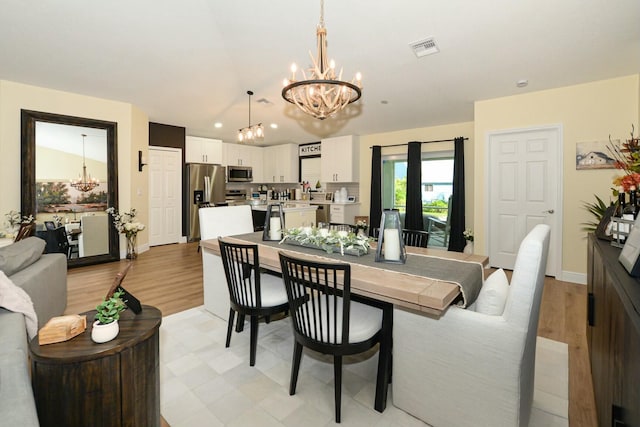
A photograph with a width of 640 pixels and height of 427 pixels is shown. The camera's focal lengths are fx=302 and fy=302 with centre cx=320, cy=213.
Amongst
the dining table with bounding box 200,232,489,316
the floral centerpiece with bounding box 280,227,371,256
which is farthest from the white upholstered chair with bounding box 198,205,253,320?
the floral centerpiece with bounding box 280,227,371,256

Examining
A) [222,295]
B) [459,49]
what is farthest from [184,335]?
Result: [459,49]

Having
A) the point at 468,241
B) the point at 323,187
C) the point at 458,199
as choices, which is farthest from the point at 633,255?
the point at 323,187

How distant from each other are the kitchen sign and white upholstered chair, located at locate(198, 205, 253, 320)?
474 centimetres

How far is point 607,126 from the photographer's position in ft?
11.8

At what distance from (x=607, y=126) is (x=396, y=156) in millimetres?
3292

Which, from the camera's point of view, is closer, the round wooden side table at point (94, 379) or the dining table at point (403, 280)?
the round wooden side table at point (94, 379)

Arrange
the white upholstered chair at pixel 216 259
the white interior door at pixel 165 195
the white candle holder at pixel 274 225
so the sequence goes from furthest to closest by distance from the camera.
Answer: the white interior door at pixel 165 195 < the white upholstered chair at pixel 216 259 < the white candle holder at pixel 274 225

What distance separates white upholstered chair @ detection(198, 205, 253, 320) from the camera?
2783 mm

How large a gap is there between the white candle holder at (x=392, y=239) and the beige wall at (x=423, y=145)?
4244 millimetres

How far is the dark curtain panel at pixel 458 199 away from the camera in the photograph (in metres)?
5.35

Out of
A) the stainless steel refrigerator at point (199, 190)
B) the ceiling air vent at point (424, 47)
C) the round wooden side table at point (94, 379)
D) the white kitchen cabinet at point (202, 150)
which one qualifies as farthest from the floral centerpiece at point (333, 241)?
the white kitchen cabinet at point (202, 150)

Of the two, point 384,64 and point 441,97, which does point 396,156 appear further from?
point 384,64

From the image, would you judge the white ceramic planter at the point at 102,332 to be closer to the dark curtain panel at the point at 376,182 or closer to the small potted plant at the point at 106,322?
the small potted plant at the point at 106,322

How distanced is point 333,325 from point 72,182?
15.7ft
